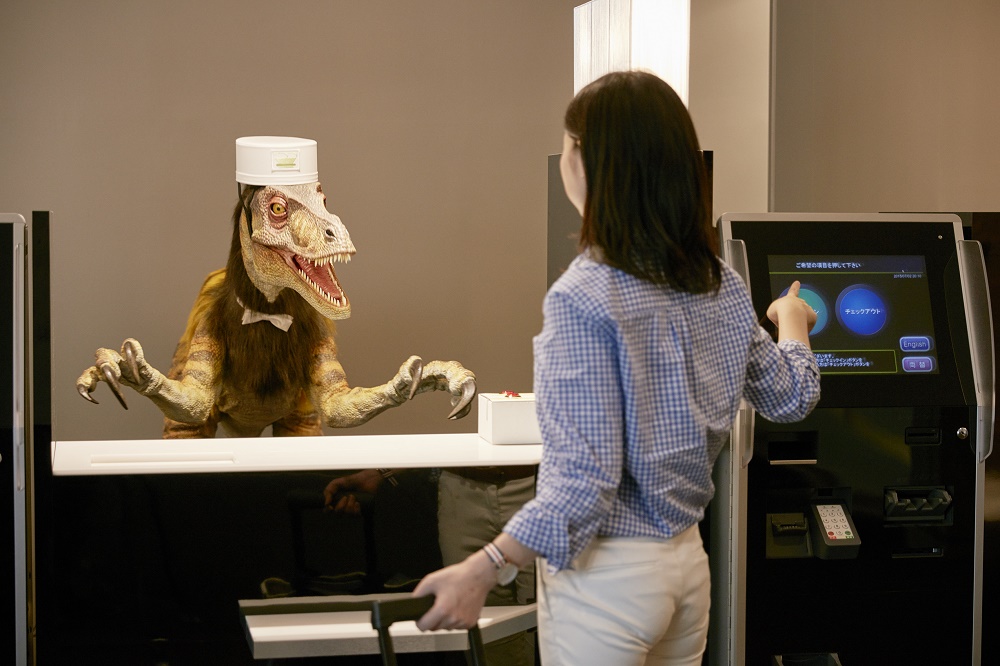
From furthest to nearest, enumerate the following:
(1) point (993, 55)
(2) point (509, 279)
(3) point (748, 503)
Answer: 1. (2) point (509, 279)
2. (1) point (993, 55)
3. (3) point (748, 503)

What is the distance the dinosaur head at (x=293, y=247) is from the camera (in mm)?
3006

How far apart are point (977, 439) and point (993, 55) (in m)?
1.76

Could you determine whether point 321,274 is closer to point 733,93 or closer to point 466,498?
point 466,498

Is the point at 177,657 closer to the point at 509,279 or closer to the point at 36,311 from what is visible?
the point at 36,311

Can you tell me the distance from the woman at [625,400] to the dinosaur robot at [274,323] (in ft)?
4.98

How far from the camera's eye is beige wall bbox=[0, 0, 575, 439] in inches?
161

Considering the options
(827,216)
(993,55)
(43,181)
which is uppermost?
(993,55)

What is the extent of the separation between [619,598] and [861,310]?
1438mm

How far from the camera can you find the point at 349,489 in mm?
2328

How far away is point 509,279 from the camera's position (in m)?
4.56

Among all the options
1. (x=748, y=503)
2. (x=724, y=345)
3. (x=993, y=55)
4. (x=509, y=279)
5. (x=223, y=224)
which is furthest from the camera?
(x=509, y=279)

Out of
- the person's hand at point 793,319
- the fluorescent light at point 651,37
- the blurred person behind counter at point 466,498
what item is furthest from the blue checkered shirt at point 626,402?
the fluorescent light at point 651,37

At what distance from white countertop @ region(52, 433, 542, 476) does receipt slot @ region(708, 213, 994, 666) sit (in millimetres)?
619

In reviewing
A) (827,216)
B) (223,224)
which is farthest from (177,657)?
(223,224)
